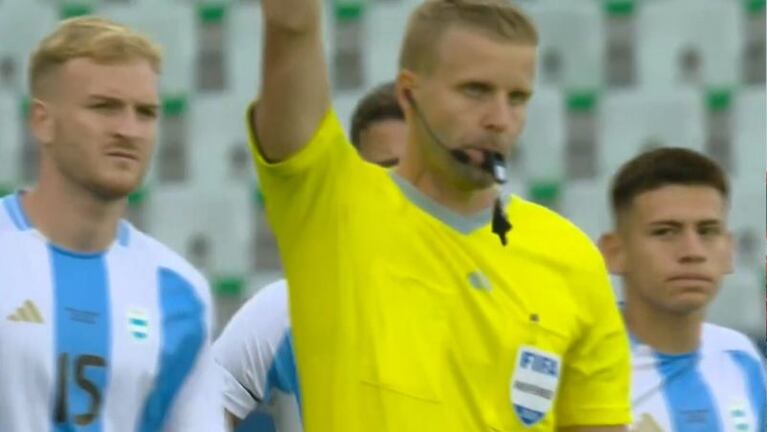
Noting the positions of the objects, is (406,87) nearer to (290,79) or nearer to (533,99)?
(290,79)

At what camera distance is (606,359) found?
3.19 m

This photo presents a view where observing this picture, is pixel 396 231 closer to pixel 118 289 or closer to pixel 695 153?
pixel 118 289

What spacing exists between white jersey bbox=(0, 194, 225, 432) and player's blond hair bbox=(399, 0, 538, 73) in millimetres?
666

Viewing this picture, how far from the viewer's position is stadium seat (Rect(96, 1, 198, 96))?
23.1ft

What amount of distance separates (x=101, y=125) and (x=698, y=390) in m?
1.41

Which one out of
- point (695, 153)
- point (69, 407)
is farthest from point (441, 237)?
point (695, 153)

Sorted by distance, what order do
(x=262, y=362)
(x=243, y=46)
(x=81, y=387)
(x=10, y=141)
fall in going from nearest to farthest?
(x=81, y=387) < (x=262, y=362) < (x=10, y=141) < (x=243, y=46)

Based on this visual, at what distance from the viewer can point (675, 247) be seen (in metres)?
4.24

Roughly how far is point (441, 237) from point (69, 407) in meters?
0.67

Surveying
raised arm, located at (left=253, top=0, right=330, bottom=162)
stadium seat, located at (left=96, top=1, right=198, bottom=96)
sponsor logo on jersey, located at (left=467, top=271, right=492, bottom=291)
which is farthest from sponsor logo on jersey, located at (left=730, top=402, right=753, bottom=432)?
stadium seat, located at (left=96, top=1, right=198, bottom=96)

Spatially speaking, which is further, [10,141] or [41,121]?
[10,141]

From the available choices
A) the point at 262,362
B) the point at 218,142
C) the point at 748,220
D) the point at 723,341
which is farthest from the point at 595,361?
the point at 218,142

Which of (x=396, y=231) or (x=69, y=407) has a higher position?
(x=396, y=231)

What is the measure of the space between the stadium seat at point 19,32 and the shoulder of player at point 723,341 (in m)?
3.17
